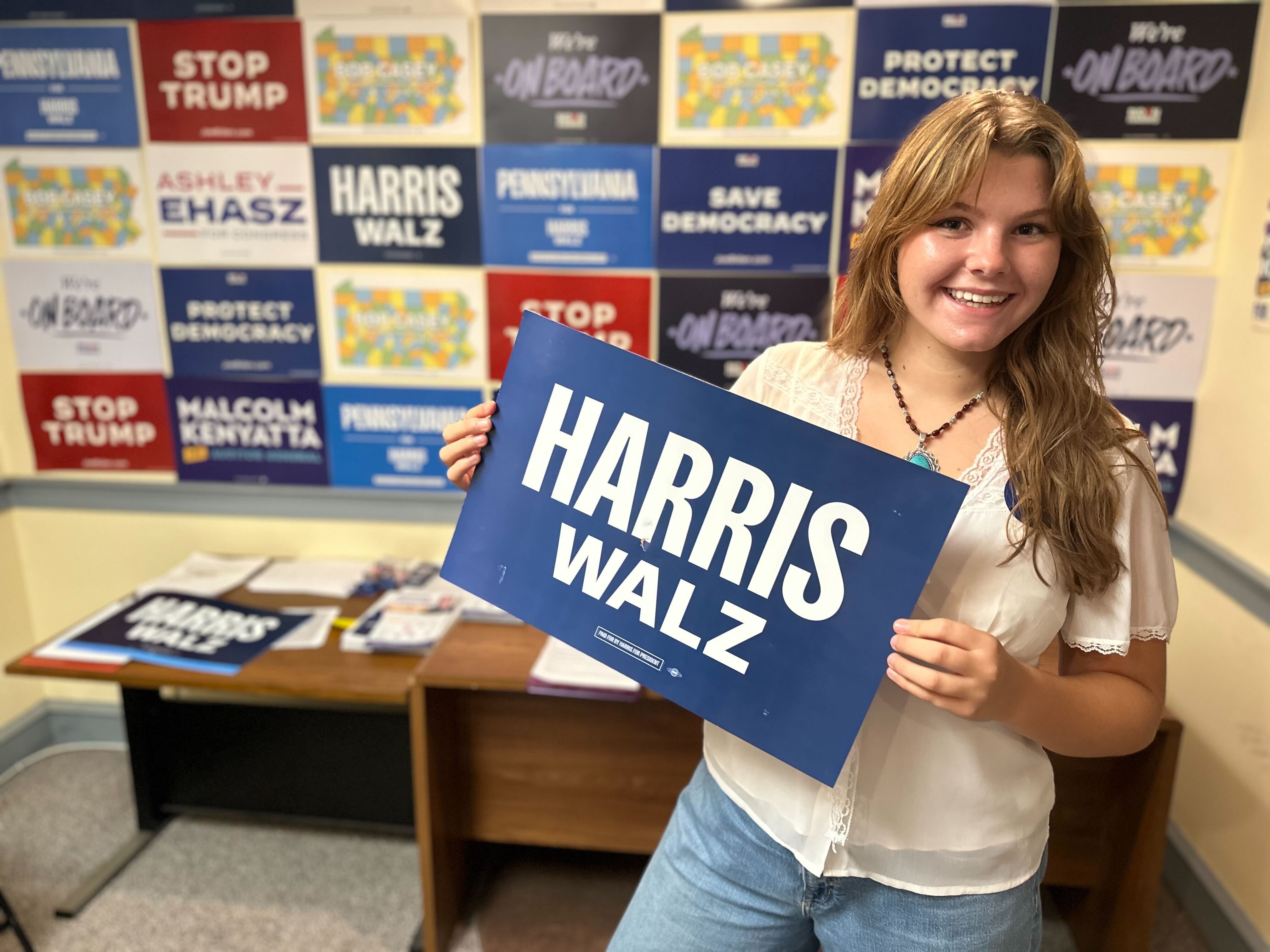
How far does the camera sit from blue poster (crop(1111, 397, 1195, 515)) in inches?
81.6

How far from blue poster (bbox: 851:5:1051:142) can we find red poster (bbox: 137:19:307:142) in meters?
1.42

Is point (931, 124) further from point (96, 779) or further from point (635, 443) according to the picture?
point (96, 779)

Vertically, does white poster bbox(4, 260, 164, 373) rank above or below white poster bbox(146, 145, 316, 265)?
below

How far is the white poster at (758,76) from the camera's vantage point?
1979 millimetres

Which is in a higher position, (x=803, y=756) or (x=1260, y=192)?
(x=1260, y=192)

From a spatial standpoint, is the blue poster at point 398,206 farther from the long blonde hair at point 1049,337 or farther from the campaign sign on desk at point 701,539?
the long blonde hair at point 1049,337

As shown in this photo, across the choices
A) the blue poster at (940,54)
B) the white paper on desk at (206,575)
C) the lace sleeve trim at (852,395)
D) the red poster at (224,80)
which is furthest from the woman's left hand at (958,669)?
the red poster at (224,80)

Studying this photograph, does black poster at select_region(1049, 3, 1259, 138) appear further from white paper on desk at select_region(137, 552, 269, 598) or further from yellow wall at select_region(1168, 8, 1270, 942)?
white paper on desk at select_region(137, 552, 269, 598)

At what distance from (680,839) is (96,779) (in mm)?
2276

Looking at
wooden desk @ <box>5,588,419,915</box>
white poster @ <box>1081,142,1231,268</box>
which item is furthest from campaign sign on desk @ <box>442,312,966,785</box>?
white poster @ <box>1081,142,1231,268</box>

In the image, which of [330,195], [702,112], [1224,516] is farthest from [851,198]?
[330,195]

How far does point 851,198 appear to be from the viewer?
2.07 m

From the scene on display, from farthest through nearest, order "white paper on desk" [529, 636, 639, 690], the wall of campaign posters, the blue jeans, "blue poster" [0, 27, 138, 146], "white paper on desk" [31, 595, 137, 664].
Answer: "blue poster" [0, 27, 138, 146], the wall of campaign posters, "white paper on desk" [31, 595, 137, 664], "white paper on desk" [529, 636, 639, 690], the blue jeans

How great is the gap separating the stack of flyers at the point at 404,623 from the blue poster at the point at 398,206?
89cm
